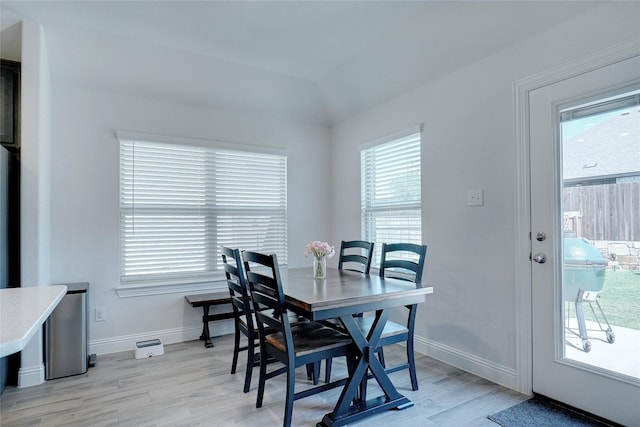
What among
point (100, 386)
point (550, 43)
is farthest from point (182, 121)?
point (550, 43)

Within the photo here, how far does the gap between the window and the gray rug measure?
1.48 metres

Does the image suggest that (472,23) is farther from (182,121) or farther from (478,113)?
(182,121)

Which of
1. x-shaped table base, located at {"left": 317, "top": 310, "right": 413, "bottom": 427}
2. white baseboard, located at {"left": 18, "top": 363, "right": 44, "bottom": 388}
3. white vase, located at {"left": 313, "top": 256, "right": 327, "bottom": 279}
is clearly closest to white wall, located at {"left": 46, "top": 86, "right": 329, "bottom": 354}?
white baseboard, located at {"left": 18, "top": 363, "right": 44, "bottom": 388}

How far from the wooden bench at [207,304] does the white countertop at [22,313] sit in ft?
6.15

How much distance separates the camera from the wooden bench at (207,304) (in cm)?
329

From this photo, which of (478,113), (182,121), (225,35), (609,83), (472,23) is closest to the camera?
(609,83)

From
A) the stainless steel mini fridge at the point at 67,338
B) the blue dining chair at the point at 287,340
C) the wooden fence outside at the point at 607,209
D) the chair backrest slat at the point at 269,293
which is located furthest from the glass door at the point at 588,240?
the stainless steel mini fridge at the point at 67,338

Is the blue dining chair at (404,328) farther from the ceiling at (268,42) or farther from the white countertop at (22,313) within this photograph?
the white countertop at (22,313)

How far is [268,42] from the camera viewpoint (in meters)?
3.05

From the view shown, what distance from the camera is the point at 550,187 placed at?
7.29 ft

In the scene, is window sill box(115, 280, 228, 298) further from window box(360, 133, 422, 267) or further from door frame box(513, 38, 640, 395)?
door frame box(513, 38, 640, 395)

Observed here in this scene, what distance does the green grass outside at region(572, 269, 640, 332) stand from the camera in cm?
189

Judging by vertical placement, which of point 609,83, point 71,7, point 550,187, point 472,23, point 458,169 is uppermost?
point 71,7

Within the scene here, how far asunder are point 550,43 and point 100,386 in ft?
12.8
